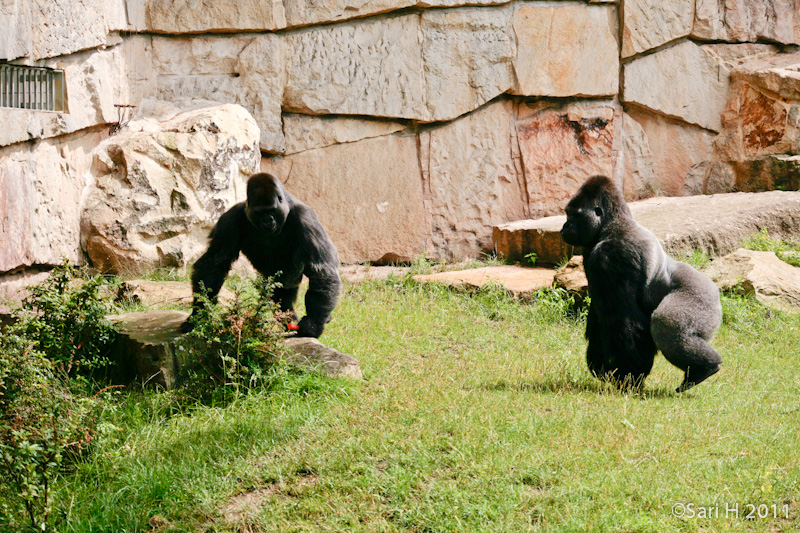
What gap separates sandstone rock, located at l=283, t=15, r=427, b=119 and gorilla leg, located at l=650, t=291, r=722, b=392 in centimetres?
555

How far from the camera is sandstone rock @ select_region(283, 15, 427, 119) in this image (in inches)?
382

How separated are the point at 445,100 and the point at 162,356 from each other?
20.1 feet

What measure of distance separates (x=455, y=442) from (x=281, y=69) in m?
6.69

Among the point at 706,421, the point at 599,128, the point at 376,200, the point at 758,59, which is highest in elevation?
the point at 758,59

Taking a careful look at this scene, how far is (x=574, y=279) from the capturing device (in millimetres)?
7895

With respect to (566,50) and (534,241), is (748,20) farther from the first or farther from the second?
(534,241)

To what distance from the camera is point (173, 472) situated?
415 cm

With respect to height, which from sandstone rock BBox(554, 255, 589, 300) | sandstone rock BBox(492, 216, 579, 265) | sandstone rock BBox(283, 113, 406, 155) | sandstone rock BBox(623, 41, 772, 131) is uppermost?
sandstone rock BBox(623, 41, 772, 131)

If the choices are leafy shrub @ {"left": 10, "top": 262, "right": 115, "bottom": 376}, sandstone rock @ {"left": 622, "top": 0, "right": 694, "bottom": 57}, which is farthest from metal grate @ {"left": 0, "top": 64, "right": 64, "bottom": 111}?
sandstone rock @ {"left": 622, "top": 0, "right": 694, "bottom": 57}

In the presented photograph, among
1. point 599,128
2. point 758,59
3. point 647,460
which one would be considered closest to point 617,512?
point 647,460

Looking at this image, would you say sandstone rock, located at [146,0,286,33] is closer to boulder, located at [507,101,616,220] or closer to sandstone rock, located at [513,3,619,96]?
sandstone rock, located at [513,3,619,96]

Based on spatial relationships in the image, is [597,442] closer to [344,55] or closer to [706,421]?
[706,421]

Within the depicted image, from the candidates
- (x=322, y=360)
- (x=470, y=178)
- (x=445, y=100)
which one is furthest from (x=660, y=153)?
(x=322, y=360)

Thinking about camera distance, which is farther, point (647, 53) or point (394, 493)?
point (647, 53)
